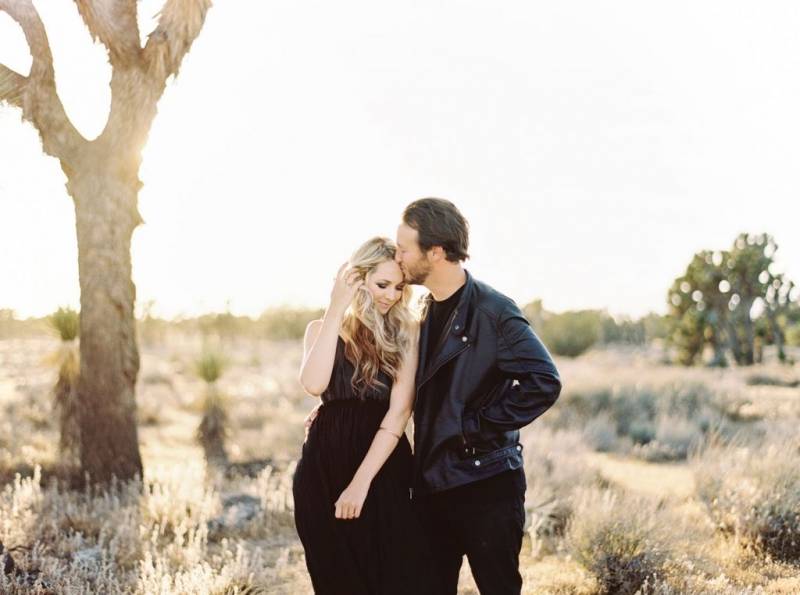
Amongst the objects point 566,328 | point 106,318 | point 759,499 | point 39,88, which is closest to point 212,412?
point 106,318

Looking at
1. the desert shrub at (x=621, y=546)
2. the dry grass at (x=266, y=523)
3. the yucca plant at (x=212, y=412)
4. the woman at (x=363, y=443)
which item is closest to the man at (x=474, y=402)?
the woman at (x=363, y=443)

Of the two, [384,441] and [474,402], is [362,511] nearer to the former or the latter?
[384,441]

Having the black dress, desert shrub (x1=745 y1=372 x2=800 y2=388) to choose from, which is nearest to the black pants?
the black dress

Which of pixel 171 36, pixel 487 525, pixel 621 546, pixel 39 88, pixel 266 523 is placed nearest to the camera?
pixel 487 525

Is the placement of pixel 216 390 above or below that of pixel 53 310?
below

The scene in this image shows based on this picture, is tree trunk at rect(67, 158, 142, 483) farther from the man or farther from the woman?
the man

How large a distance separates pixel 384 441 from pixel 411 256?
32.4 inches

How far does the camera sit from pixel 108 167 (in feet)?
26.7

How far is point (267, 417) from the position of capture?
15508mm

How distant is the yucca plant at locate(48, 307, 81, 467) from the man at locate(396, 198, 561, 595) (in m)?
6.41

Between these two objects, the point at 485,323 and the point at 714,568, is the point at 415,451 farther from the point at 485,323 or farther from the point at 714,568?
the point at 714,568

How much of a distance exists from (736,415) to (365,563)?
12.9m

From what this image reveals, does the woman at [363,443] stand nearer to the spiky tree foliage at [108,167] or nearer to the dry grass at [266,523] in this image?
the dry grass at [266,523]

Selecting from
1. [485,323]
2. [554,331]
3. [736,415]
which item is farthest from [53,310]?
[554,331]
